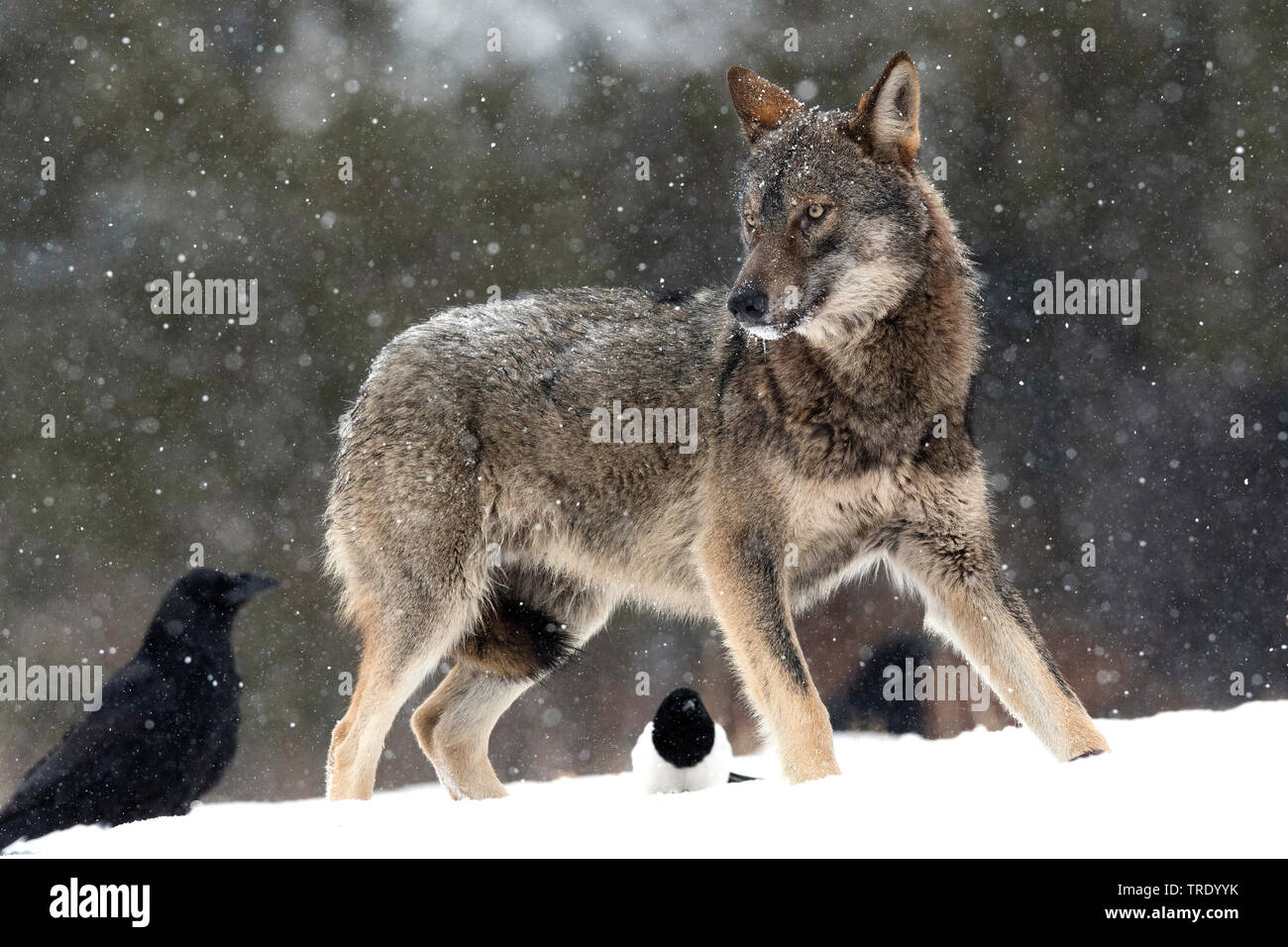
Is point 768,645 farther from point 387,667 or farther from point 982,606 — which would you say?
point 387,667

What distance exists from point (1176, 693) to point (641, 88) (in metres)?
5.86

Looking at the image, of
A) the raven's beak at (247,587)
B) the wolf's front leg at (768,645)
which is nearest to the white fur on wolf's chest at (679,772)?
the wolf's front leg at (768,645)

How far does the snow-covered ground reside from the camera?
2.34 m

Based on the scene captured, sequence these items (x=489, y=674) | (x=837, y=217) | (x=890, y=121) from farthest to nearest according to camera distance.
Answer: (x=489, y=674), (x=890, y=121), (x=837, y=217)

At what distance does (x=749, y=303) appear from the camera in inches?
136

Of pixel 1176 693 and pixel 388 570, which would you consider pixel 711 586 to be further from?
pixel 1176 693

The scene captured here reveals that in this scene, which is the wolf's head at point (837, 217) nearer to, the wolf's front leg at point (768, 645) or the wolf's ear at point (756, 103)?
the wolf's ear at point (756, 103)

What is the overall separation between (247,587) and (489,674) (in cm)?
124

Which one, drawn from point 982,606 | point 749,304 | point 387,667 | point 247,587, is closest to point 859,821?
point 982,606

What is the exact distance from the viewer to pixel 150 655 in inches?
187

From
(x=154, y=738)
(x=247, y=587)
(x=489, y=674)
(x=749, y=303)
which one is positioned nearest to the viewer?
(x=749, y=303)

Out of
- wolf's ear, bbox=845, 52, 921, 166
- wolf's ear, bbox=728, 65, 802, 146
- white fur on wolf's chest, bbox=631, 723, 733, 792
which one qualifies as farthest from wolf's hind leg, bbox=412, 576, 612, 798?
wolf's ear, bbox=845, 52, 921, 166

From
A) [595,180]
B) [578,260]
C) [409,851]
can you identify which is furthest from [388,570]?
[595,180]

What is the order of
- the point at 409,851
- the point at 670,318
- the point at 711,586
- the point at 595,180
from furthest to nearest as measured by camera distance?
the point at 595,180, the point at 670,318, the point at 711,586, the point at 409,851
